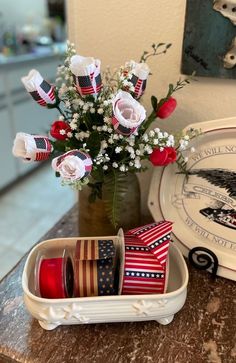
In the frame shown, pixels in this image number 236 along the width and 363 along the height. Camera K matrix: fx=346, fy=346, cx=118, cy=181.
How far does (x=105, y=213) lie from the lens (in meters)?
0.83

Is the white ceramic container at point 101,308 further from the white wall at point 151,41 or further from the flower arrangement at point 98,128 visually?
the white wall at point 151,41

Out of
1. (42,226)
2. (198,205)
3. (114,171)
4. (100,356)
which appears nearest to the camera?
(100,356)

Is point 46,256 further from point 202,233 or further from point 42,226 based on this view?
point 42,226

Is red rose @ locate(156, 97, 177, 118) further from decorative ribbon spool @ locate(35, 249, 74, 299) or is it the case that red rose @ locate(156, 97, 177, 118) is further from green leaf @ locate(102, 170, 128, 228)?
decorative ribbon spool @ locate(35, 249, 74, 299)

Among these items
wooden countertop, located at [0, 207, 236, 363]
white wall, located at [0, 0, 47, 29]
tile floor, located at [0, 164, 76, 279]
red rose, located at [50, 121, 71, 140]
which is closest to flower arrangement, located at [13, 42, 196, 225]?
red rose, located at [50, 121, 71, 140]

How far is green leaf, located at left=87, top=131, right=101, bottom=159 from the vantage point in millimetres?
673

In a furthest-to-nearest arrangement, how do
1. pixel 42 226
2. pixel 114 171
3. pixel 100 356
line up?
pixel 42 226
pixel 114 171
pixel 100 356

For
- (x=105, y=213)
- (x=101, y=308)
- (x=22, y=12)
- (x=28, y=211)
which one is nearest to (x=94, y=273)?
(x=101, y=308)

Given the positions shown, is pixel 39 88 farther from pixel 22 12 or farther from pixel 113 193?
pixel 22 12

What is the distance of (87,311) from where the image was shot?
632 mm

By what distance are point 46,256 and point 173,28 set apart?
597 millimetres

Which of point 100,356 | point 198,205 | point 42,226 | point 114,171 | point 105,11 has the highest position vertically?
point 105,11

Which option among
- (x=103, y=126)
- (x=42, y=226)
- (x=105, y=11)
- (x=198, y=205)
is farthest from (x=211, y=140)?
(x=42, y=226)

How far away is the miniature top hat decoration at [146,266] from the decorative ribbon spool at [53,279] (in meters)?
0.11
